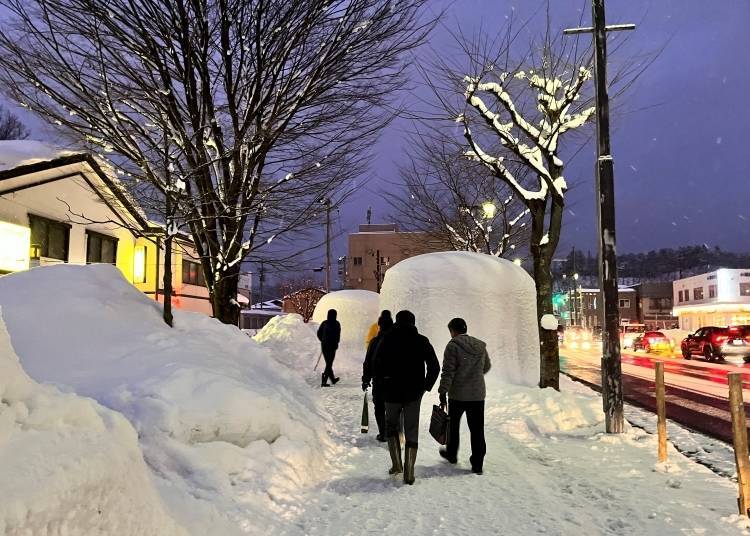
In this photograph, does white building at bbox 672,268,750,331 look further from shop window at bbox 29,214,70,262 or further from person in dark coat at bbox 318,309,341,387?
shop window at bbox 29,214,70,262

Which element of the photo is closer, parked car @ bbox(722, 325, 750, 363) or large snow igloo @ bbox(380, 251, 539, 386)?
large snow igloo @ bbox(380, 251, 539, 386)

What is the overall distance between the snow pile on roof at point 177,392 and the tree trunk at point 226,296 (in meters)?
3.14

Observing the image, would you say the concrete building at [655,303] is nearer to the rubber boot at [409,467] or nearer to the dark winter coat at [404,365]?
the dark winter coat at [404,365]

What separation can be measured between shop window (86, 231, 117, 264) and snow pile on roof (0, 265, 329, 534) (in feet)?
38.1

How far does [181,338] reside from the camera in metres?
7.21

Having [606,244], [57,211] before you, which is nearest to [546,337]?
[606,244]

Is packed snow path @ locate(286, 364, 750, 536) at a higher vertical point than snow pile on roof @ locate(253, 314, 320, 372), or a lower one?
lower

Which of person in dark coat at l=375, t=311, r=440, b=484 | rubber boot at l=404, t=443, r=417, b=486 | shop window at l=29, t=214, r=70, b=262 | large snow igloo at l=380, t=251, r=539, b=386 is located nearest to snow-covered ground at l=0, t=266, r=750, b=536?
rubber boot at l=404, t=443, r=417, b=486

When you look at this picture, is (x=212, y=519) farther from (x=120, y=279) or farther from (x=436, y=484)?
(x=120, y=279)

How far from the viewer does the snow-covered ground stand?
276 cm

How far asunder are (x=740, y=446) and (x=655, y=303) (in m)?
88.0

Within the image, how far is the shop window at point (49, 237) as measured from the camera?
1536cm

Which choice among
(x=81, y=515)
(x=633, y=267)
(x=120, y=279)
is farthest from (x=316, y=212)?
(x=633, y=267)

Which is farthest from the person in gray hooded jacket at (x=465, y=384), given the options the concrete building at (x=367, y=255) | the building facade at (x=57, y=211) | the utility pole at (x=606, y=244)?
the concrete building at (x=367, y=255)
